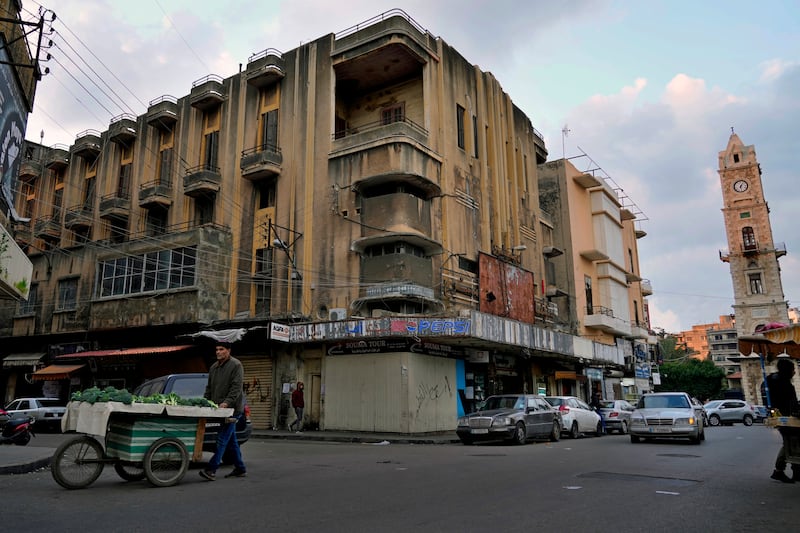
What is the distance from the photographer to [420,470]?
10.2 m

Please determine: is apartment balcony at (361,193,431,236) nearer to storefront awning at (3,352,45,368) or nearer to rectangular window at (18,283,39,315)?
storefront awning at (3,352,45,368)

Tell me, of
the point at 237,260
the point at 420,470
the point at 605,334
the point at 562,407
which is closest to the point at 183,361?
the point at 237,260

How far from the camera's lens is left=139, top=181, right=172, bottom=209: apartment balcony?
31.8 metres

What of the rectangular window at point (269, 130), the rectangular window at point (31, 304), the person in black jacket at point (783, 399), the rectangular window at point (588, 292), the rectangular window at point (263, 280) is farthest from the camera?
the rectangular window at point (588, 292)

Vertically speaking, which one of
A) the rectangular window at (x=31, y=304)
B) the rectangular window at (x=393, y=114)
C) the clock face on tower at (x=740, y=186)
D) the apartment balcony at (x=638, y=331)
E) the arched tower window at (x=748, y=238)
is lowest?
the apartment balcony at (x=638, y=331)

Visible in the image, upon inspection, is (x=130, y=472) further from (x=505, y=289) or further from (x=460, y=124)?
(x=460, y=124)

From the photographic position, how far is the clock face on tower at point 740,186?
7226 centimetres

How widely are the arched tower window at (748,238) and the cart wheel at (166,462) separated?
2989 inches

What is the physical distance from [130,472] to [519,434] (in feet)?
39.7

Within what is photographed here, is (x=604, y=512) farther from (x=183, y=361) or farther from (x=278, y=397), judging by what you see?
(x=183, y=361)

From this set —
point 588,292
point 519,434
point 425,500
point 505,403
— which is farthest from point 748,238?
point 425,500

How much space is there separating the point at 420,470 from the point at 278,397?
16.6 m

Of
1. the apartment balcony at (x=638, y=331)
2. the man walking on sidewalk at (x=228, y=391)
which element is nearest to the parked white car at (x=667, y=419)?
the man walking on sidewalk at (x=228, y=391)

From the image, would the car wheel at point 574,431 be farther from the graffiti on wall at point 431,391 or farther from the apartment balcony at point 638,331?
the apartment balcony at point 638,331
